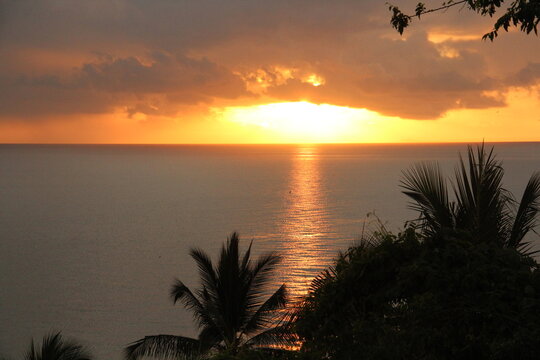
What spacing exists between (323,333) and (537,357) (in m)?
3.24

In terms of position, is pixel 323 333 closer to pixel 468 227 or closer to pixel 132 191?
pixel 468 227

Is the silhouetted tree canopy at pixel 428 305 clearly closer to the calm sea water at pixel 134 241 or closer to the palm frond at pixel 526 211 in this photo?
the palm frond at pixel 526 211

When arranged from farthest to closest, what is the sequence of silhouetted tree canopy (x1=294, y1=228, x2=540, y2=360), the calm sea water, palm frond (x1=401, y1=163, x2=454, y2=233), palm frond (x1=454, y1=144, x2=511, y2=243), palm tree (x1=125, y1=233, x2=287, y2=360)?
the calm sea water, palm tree (x1=125, y1=233, x2=287, y2=360), palm frond (x1=401, y1=163, x2=454, y2=233), palm frond (x1=454, y1=144, x2=511, y2=243), silhouetted tree canopy (x1=294, y1=228, x2=540, y2=360)

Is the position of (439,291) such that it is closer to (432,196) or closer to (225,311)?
(432,196)

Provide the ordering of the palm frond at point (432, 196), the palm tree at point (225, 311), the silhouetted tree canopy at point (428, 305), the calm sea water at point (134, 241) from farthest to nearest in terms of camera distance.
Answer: the calm sea water at point (134, 241)
the palm tree at point (225, 311)
the palm frond at point (432, 196)
the silhouetted tree canopy at point (428, 305)

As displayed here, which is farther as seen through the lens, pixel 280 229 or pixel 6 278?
pixel 280 229

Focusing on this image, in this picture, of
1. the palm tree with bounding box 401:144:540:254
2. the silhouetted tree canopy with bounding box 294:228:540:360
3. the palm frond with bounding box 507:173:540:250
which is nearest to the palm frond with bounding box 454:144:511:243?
the palm tree with bounding box 401:144:540:254

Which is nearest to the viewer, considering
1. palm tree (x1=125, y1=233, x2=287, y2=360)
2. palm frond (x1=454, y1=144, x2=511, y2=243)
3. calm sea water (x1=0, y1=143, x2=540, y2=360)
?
palm frond (x1=454, y1=144, x2=511, y2=243)

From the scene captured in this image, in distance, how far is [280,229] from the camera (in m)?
86.8

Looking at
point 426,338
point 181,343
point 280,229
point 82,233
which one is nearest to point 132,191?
point 82,233

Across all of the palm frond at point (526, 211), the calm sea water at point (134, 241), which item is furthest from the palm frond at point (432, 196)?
the calm sea water at point (134, 241)

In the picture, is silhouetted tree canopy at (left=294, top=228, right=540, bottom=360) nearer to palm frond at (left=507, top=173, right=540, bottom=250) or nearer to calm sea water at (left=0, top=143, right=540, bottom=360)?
palm frond at (left=507, top=173, right=540, bottom=250)

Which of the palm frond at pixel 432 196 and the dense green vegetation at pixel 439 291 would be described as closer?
the dense green vegetation at pixel 439 291

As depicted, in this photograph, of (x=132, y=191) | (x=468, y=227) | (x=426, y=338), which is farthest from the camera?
(x=132, y=191)
